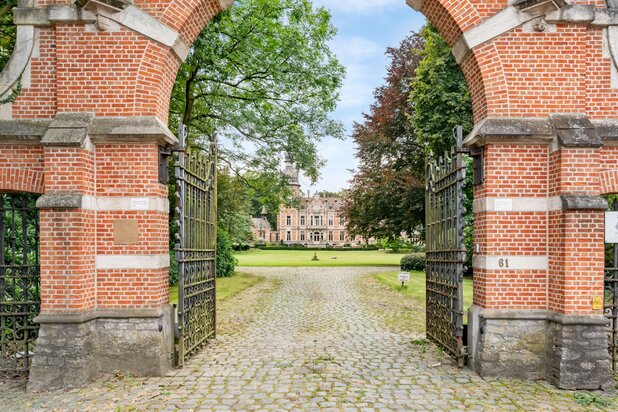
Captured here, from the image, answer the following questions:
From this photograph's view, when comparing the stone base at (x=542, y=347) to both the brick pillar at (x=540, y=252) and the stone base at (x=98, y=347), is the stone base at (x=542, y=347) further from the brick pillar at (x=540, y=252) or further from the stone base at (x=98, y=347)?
the stone base at (x=98, y=347)

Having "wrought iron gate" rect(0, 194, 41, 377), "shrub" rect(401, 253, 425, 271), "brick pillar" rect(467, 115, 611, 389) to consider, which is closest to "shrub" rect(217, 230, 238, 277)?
"shrub" rect(401, 253, 425, 271)

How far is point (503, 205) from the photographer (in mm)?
6488

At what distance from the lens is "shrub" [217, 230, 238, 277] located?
23031 millimetres

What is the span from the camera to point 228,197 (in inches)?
949

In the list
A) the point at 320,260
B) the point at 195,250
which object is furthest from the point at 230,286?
the point at 320,260

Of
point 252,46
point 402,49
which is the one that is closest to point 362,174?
point 402,49

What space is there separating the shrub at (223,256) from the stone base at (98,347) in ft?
54.0

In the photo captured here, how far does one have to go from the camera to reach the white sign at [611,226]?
6426 mm

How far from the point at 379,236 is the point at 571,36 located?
22.2 meters

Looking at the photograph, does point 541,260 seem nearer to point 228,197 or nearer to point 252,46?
point 252,46

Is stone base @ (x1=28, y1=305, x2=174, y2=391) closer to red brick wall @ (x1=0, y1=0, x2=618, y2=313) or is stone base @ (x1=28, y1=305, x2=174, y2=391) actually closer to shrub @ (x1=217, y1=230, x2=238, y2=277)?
red brick wall @ (x1=0, y1=0, x2=618, y2=313)

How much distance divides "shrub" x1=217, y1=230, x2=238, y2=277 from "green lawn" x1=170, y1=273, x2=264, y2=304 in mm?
604

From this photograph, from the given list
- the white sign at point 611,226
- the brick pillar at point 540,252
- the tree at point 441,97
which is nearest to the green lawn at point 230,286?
the brick pillar at point 540,252

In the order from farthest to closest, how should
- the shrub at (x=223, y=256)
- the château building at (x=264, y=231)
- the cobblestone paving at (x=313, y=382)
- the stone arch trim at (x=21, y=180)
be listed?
the château building at (x=264, y=231), the shrub at (x=223, y=256), the stone arch trim at (x=21, y=180), the cobblestone paving at (x=313, y=382)
